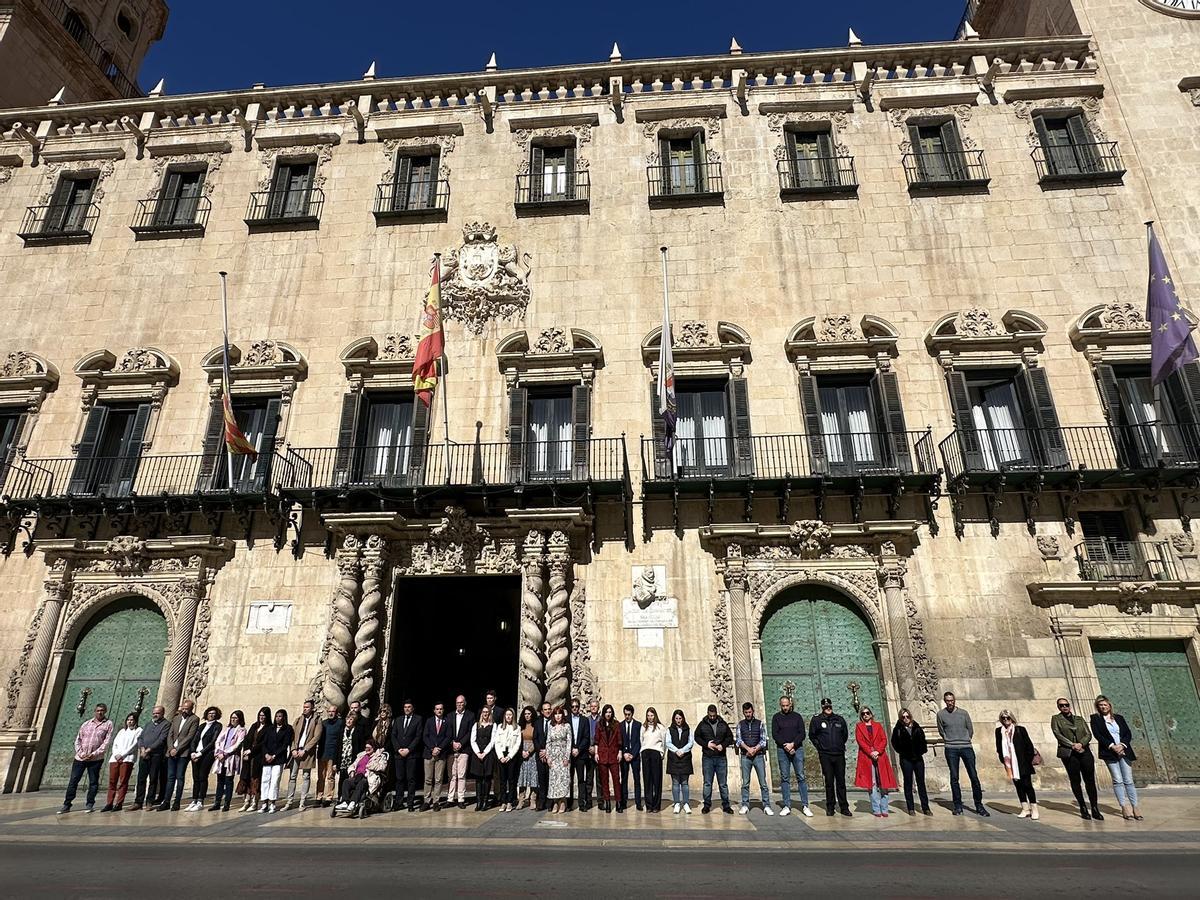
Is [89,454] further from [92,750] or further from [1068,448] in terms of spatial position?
[1068,448]

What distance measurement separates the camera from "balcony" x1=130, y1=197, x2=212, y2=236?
2050 cm

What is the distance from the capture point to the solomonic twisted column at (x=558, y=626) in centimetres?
1412

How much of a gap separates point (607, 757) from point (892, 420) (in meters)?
10.0

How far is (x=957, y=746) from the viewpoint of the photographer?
1113cm

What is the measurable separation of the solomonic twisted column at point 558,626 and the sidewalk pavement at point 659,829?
286 centimetres

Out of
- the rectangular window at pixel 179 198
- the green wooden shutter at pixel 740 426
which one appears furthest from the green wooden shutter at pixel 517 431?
the rectangular window at pixel 179 198

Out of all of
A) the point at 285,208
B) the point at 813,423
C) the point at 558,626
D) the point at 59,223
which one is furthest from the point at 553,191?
the point at 59,223

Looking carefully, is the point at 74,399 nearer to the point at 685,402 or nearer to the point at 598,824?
the point at 685,402

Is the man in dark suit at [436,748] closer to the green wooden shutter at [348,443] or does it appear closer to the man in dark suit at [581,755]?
the man in dark suit at [581,755]

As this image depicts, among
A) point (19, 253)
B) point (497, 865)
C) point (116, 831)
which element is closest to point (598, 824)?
point (497, 865)

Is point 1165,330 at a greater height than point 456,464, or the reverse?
point 1165,330

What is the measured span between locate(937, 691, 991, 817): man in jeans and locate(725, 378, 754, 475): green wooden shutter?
626cm

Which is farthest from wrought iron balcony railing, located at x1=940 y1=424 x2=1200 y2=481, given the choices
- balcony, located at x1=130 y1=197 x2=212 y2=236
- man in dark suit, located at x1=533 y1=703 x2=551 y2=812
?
balcony, located at x1=130 y1=197 x2=212 y2=236

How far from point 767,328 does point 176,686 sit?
52.0 feet
